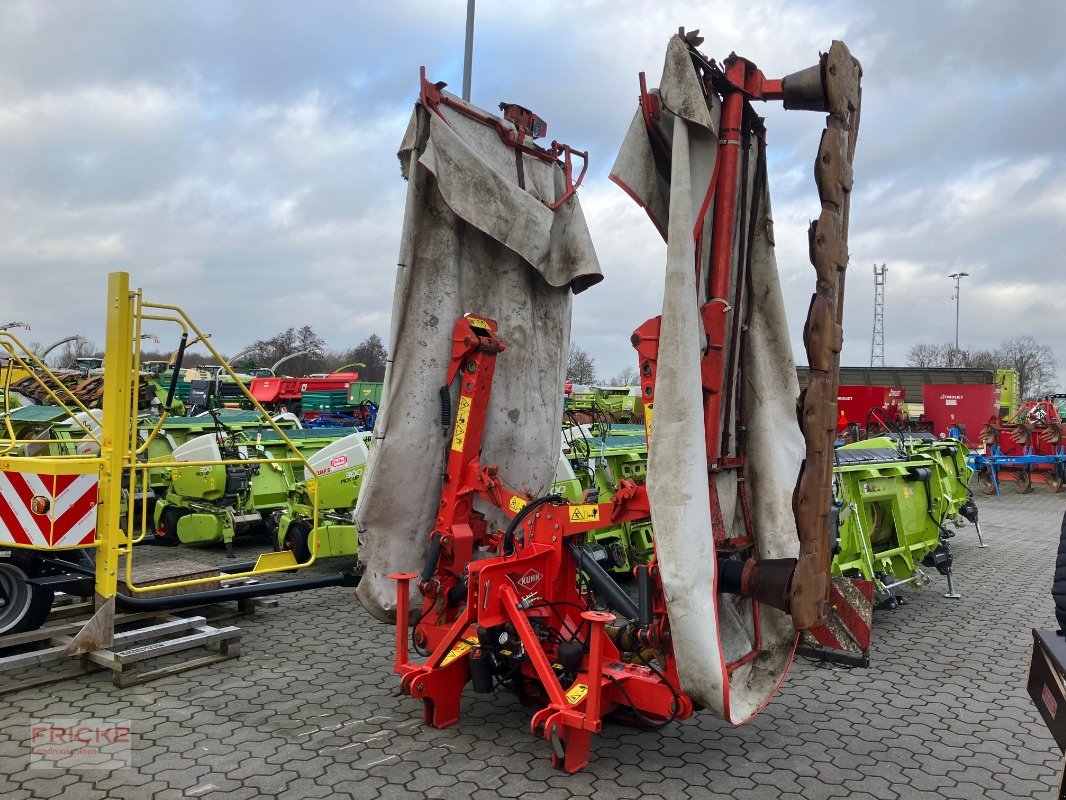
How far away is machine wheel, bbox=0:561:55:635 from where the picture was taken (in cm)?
516

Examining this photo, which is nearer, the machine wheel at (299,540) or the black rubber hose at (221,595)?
the black rubber hose at (221,595)

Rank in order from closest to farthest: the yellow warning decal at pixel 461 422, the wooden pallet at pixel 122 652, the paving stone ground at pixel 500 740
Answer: the paving stone ground at pixel 500 740, the yellow warning decal at pixel 461 422, the wooden pallet at pixel 122 652

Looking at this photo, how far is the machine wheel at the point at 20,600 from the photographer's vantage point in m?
5.16

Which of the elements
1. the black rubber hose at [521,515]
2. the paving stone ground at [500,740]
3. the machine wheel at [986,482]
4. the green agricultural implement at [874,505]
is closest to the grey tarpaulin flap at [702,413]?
the paving stone ground at [500,740]

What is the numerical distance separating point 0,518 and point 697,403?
4207 millimetres

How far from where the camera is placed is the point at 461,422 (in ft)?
15.5

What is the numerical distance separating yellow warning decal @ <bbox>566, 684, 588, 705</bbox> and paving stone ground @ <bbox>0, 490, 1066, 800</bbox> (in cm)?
34

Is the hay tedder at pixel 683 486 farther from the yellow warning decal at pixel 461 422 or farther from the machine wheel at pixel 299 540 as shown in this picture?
the machine wheel at pixel 299 540

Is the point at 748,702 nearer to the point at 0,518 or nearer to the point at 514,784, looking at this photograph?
the point at 514,784

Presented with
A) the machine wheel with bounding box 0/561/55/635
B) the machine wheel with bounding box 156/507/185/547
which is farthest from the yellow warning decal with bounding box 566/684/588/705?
the machine wheel with bounding box 156/507/185/547

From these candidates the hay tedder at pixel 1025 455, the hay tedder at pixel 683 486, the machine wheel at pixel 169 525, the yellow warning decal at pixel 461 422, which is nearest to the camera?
the hay tedder at pixel 683 486

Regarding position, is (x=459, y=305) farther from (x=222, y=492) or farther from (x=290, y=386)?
(x=290, y=386)

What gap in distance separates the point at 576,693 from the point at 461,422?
64.2 inches

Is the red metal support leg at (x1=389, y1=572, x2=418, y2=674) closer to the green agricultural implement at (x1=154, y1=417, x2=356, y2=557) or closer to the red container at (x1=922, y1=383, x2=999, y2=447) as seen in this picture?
the green agricultural implement at (x1=154, y1=417, x2=356, y2=557)
